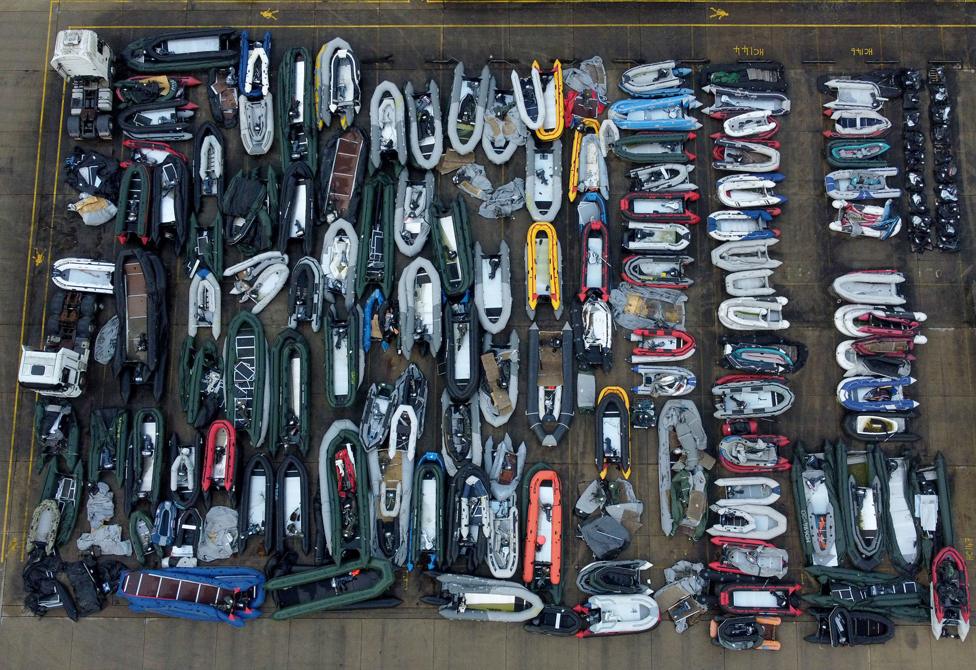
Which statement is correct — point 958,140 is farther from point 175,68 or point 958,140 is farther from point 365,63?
point 175,68

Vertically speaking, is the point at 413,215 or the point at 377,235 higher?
the point at 413,215

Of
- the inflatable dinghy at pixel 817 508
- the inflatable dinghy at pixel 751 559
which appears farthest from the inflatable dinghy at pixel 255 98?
the inflatable dinghy at pixel 817 508

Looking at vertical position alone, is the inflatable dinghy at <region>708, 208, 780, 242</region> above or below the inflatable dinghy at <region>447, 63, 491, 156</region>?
below

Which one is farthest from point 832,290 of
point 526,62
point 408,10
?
point 408,10

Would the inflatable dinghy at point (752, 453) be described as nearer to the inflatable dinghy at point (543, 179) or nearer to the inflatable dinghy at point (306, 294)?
the inflatable dinghy at point (543, 179)

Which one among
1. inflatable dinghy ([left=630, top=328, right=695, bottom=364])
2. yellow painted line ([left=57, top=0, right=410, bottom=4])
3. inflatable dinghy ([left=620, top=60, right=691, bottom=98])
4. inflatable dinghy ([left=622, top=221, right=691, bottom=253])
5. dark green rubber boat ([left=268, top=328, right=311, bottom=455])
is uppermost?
yellow painted line ([left=57, top=0, right=410, bottom=4])

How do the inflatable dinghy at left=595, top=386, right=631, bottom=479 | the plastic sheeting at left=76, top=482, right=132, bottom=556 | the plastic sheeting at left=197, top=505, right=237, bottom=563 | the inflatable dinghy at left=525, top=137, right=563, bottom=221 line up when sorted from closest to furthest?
1. the plastic sheeting at left=197, top=505, right=237, bottom=563
2. the plastic sheeting at left=76, top=482, right=132, bottom=556
3. the inflatable dinghy at left=595, top=386, right=631, bottom=479
4. the inflatable dinghy at left=525, top=137, right=563, bottom=221

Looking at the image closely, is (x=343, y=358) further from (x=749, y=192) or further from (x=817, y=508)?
(x=817, y=508)

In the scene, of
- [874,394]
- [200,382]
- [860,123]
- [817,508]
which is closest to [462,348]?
[200,382]

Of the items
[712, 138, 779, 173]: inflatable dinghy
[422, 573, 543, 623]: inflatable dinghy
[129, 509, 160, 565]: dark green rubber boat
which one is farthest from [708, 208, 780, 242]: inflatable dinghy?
[129, 509, 160, 565]: dark green rubber boat

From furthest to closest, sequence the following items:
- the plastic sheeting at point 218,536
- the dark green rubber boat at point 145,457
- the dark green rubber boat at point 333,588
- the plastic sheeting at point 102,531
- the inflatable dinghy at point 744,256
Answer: the inflatable dinghy at point 744,256
the plastic sheeting at point 102,531
the plastic sheeting at point 218,536
the dark green rubber boat at point 145,457
the dark green rubber boat at point 333,588

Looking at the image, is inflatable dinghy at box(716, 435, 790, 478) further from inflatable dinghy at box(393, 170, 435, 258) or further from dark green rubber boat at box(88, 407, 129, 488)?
dark green rubber boat at box(88, 407, 129, 488)
